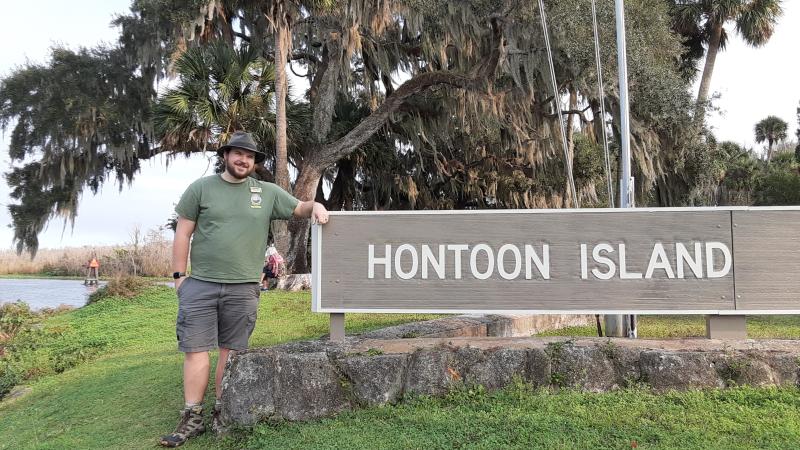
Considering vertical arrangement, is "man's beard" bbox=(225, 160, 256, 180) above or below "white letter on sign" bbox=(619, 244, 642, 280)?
above

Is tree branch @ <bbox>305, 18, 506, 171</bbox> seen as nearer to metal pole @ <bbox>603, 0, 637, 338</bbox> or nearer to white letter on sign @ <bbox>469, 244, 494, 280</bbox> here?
metal pole @ <bbox>603, 0, 637, 338</bbox>

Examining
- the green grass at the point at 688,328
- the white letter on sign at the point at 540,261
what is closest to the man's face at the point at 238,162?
the white letter on sign at the point at 540,261

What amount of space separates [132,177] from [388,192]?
→ 7372 millimetres

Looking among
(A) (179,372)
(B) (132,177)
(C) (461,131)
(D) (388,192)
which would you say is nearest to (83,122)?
(B) (132,177)

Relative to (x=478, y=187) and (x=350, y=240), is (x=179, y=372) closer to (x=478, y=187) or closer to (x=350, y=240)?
(x=350, y=240)

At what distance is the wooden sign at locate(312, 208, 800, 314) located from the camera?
12.1ft

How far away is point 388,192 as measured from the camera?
53.5 feet

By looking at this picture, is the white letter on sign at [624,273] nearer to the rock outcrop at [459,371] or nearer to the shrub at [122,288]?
the rock outcrop at [459,371]

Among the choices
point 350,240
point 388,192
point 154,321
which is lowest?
point 154,321

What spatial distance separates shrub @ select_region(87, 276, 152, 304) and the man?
8670 millimetres

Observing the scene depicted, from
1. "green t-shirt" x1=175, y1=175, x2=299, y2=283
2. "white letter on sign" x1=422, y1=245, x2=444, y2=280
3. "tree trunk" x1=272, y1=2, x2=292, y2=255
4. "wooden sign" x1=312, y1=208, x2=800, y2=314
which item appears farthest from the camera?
"tree trunk" x1=272, y1=2, x2=292, y2=255

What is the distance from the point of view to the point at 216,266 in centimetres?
323

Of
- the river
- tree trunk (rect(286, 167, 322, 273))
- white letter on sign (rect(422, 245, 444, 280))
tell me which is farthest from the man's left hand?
the river

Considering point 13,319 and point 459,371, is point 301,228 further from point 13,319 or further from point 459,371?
point 459,371
